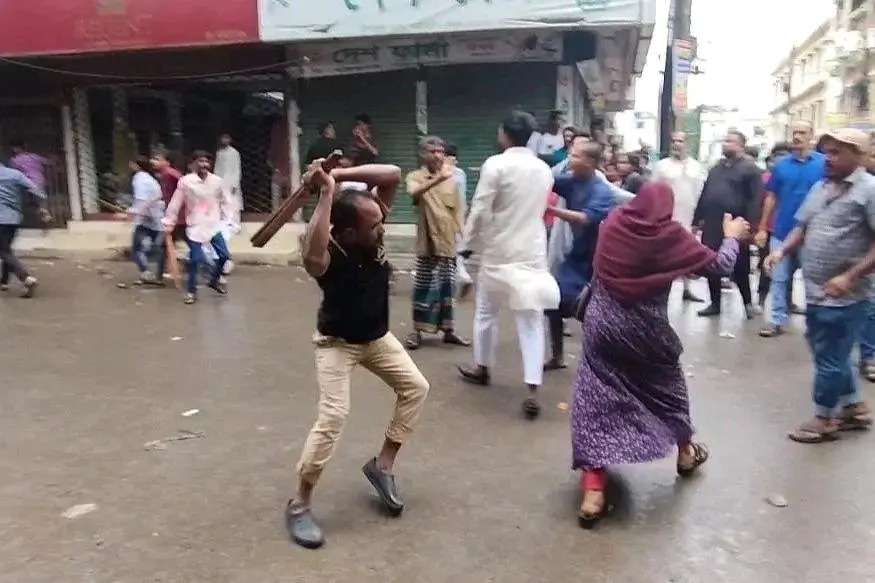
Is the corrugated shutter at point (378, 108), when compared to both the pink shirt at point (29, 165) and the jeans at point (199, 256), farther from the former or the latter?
the pink shirt at point (29, 165)

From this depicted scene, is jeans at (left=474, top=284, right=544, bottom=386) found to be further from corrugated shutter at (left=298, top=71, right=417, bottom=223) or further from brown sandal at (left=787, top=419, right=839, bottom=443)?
corrugated shutter at (left=298, top=71, right=417, bottom=223)

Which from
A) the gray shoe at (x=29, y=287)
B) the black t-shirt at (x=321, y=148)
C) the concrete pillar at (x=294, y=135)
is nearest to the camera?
the gray shoe at (x=29, y=287)

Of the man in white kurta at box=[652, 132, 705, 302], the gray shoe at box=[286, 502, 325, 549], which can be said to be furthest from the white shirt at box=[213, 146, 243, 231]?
the gray shoe at box=[286, 502, 325, 549]

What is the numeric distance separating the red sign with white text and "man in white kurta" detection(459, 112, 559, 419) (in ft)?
24.3

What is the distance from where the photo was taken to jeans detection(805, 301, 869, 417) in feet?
14.7

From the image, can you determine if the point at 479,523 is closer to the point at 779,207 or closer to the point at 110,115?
the point at 779,207

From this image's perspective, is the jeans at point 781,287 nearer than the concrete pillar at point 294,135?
Yes

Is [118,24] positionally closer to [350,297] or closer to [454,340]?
[454,340]

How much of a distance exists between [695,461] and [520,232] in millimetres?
1742

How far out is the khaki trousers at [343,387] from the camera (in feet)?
11.4

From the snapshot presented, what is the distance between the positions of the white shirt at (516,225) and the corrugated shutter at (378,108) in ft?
24.2

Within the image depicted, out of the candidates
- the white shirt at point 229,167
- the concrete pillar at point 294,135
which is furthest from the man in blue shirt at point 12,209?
the concrete pillar at point 294,135

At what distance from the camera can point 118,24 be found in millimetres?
11812

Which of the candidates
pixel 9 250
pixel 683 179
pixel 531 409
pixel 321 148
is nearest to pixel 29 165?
pixel 9 250
